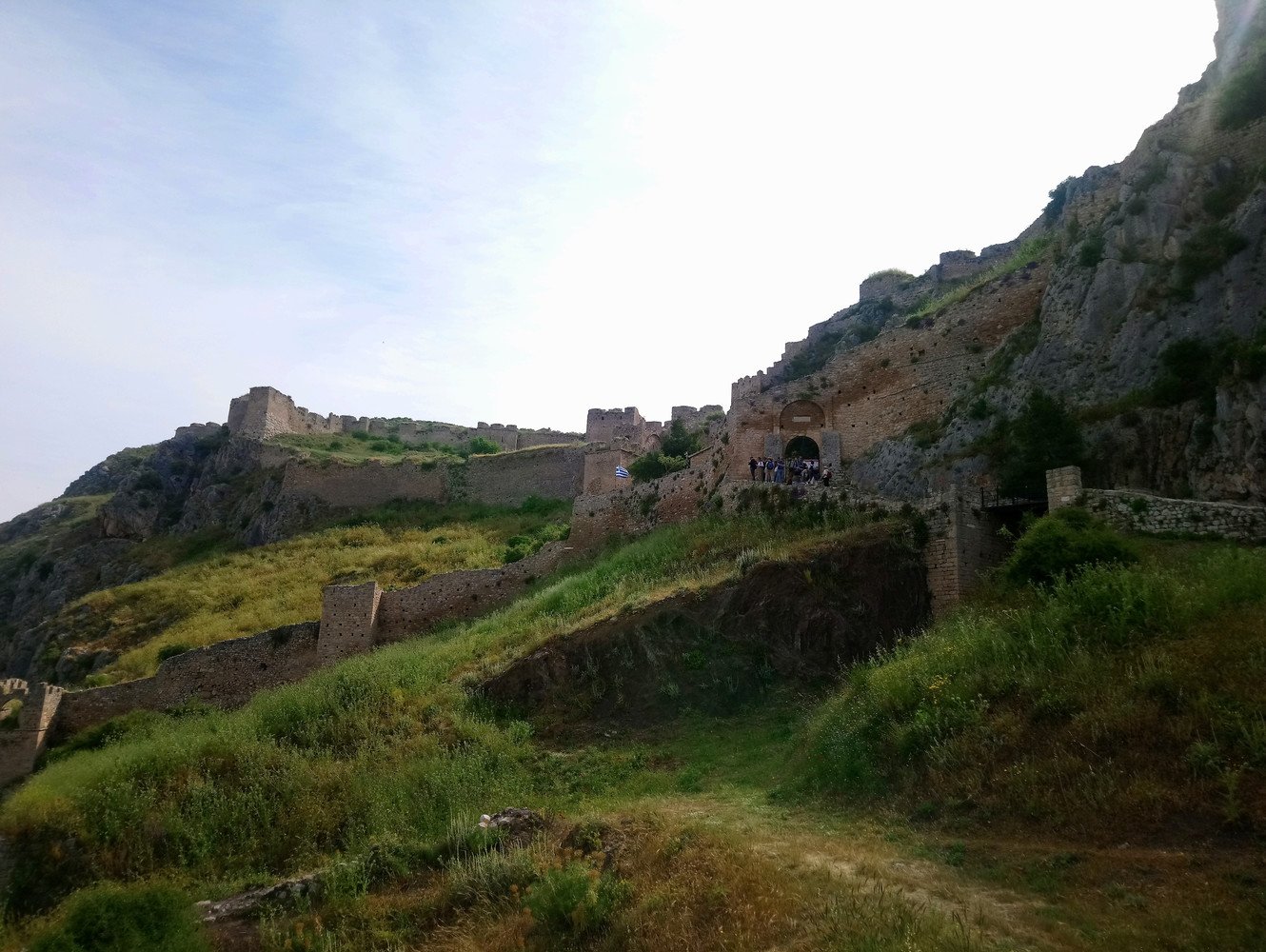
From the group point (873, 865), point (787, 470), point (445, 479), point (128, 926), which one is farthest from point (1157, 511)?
point (445, 479)

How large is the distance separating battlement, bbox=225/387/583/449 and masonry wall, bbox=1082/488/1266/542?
4064 centimetres

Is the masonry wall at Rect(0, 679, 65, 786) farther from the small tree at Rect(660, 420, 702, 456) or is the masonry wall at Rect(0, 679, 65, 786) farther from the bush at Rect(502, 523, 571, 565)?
the small tree at Rect(660, 420, 702, 456)

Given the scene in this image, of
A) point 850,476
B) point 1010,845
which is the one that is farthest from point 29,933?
point 850,476

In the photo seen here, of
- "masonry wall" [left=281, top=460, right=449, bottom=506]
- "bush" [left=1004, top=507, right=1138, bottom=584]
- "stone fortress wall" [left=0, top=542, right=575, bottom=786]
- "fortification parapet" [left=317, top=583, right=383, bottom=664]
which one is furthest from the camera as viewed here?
"masonry wall" [left=281, top=460, right=449, bottom=506]

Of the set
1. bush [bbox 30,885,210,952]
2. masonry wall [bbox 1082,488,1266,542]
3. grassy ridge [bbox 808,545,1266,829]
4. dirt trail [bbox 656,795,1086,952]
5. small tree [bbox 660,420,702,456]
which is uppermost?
small tree [bbox 660,420,702,456]

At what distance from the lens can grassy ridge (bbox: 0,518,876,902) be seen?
1442 centimetres

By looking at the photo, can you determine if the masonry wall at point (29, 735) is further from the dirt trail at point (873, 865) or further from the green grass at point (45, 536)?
the green grass at point (45, 536)

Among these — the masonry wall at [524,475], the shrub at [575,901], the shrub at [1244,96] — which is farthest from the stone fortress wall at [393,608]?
the masonry wall at [524,475]

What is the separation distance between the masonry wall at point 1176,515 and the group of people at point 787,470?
32.3ft

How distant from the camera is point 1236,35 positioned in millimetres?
23922

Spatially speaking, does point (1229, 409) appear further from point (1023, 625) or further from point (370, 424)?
point (370, 424)

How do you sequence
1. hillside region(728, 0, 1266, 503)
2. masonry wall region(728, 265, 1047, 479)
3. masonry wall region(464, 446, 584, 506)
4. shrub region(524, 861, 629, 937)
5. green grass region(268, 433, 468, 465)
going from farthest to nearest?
green grass region(268, 433, 468, 465) < masonry wall region(464, 446, 584, 506) < masonry wall region(728, 265, 1047, 479) < hillside region(728, 0, 1266, 503) < shrub region(524, 861, 629, 937)

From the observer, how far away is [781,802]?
11562 mm

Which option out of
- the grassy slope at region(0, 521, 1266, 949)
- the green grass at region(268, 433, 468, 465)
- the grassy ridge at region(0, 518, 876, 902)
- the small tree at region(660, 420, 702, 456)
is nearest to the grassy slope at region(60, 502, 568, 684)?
the green grass at region(268, 433, 468, 465)
